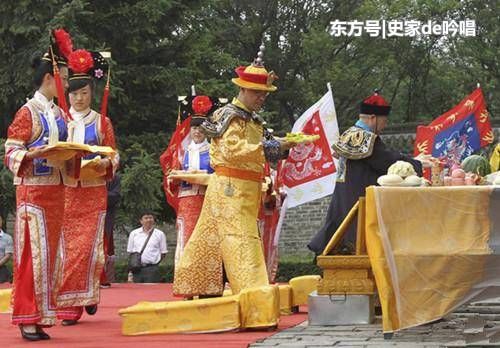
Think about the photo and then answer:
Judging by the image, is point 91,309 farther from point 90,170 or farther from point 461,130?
point 461,130

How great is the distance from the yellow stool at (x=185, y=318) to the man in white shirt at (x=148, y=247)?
663 cm

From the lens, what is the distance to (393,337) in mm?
6152

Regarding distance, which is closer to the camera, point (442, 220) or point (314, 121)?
point (442, 220)

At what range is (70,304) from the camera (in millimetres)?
7414

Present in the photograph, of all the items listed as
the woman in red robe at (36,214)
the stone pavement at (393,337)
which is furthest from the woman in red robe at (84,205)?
the stone pavement at (393,337)

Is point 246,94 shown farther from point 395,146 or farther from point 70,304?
point 395,146

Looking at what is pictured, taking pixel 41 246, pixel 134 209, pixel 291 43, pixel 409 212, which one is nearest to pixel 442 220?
pixel 409 212

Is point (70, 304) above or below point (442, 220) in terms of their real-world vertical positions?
below

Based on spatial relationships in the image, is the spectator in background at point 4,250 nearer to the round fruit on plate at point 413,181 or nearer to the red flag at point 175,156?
the red flag at point 175,156

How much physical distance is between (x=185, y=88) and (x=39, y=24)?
2397 mm

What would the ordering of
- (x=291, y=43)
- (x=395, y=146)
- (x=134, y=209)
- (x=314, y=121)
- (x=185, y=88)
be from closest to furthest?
(x=314, y=121) → (x=134, y=209) → (x=185, y=88) → (x=395, y=146) → (x=291, y=43)

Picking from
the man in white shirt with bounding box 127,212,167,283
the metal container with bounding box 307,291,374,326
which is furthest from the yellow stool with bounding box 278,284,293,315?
the man in white shirt with bounding box 127,212,167,283

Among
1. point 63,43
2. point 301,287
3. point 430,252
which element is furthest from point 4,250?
point 430,252
